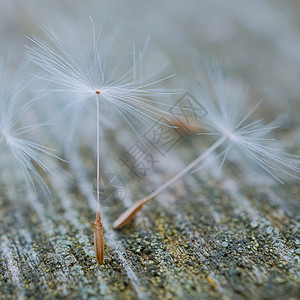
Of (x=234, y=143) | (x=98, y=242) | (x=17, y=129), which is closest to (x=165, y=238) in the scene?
(x=98, y=242)

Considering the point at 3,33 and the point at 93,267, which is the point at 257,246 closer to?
the point at 93,267

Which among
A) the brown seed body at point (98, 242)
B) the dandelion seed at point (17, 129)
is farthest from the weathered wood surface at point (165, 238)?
the dandelion seed at point (17, 129)

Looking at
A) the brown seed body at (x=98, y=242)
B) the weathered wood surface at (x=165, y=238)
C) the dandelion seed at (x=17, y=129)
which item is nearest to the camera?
the weathered wood surface at (x=165, y=238)

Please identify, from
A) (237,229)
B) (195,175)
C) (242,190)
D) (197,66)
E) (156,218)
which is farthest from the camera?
(197,66)

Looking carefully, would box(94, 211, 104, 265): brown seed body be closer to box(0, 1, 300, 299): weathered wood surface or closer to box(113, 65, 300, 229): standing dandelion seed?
box(0, 1, 300, 299): weathered wood surface

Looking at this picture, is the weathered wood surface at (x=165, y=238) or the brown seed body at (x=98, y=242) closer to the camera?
the weathered wood surface at (x=165, y=238)

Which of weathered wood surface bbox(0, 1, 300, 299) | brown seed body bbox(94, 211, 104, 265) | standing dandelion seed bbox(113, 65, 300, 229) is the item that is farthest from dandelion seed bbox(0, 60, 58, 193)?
standing dandelion seed bbox(113, 65, 300, 229)

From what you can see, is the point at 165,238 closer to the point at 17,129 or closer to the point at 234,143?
the point at 234,143

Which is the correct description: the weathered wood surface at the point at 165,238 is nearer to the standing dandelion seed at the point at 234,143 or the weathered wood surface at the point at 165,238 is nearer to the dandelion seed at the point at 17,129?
the standing dandelion seed at the point at 234,143

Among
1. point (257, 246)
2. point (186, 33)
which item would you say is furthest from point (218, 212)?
point (186, 33)
